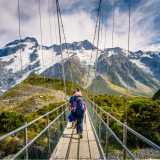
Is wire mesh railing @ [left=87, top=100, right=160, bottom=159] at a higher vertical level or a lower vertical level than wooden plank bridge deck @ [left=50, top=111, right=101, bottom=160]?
higher

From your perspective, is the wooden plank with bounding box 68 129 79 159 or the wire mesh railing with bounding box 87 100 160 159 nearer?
the wire mesh railing with bounding box 87 100 160 159

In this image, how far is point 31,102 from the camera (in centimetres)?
3556

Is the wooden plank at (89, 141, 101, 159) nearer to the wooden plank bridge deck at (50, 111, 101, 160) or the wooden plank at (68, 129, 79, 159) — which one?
the wooden plank bridge deck at (50, 111, 101, 160)

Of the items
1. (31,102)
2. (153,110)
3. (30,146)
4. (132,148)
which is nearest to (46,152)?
(30,146)

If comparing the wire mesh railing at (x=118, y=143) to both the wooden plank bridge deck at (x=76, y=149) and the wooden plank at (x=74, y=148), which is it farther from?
the wooden plank at (x=74, y=148)

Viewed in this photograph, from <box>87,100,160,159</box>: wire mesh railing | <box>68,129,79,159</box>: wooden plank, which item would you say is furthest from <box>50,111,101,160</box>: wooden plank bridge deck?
<box>87,100,160,159</box>: wire mesh railing

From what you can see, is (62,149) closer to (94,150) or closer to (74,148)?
(74,148)

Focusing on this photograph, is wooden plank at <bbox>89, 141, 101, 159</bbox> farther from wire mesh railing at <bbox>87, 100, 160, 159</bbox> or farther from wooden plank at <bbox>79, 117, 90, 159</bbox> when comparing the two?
wire mesh railing at <bbox>87, 100, 160, 159</bbox>

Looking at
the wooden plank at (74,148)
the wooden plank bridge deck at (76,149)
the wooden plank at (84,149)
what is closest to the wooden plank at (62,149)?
the wooden plank bridge deck at (76,149)

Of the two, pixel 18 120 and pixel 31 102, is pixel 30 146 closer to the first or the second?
pixel 18 120

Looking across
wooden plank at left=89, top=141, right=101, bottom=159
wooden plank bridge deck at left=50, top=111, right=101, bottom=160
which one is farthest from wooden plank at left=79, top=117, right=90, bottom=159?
wooden plank at left=89, top=141, right=101, bottom=159

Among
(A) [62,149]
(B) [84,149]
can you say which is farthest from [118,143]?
(A) [62,149]

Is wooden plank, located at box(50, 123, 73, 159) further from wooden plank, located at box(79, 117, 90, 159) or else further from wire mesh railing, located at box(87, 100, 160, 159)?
wire mesh railing, located at box(87, 100, 160, 159)

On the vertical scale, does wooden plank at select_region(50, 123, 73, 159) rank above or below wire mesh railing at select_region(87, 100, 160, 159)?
below
